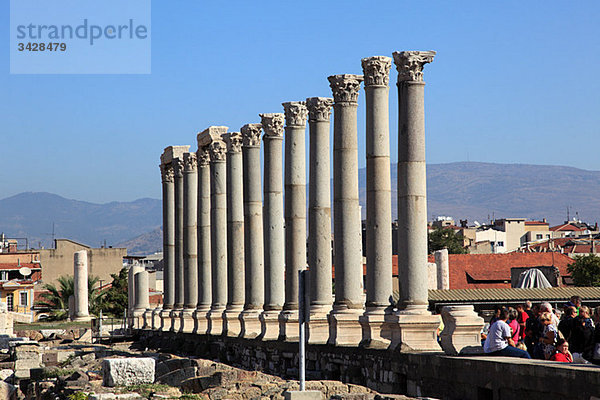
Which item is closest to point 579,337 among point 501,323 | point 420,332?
point 501,323

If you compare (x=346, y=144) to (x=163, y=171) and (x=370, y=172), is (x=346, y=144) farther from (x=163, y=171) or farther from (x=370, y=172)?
(x=163, y=171)

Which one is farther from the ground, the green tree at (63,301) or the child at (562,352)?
the child at (562,352)

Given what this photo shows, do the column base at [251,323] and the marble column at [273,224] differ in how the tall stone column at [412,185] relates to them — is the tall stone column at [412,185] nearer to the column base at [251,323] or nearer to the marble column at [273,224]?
the marble column at [273,224]

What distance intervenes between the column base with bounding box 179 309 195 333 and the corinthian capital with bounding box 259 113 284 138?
1215 centimetres

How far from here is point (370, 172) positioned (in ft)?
87.4

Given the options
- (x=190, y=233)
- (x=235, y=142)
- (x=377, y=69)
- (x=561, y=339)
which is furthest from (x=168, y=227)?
(x=561, y=339)

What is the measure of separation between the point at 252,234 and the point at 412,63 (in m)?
14.9

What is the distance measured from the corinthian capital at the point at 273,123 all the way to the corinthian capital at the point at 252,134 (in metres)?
2.51

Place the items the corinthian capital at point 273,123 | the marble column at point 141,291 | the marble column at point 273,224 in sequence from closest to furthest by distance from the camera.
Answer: the marble column at point 273,224 < the corinthian capital at point 273,123 < the marble column at point 141,291

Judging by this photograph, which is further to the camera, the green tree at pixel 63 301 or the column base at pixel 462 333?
the green tree at pixel 63 301

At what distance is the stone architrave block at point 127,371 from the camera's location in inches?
925

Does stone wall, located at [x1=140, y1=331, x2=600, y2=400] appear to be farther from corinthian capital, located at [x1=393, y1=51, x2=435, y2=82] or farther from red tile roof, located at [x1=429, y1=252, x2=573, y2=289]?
red tile roof, located at [x1=429, y1=252, x2=573, y2=289]

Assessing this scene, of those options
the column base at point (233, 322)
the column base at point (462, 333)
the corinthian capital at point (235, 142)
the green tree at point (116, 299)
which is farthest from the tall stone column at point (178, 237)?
the green tree at point (116, 299)

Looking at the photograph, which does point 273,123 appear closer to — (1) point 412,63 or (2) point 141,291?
(1) point 412,63
